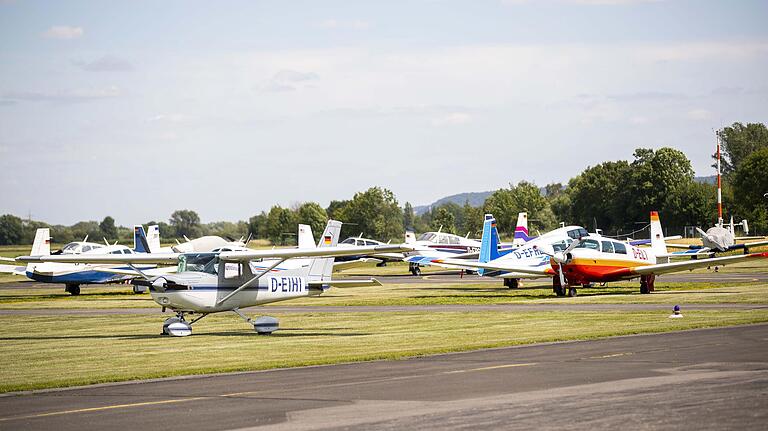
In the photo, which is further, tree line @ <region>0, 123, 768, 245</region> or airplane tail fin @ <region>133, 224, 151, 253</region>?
tree line @ <region>0, 123, 768, 245</region>

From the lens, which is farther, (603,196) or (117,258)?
(603,196)

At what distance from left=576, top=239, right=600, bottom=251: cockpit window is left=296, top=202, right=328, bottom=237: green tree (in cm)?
13538

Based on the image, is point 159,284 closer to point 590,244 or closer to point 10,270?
point 590,244

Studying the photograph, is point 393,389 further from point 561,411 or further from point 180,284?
Answer: point 180,284

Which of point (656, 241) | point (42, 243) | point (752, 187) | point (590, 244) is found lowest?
point (590, 244)

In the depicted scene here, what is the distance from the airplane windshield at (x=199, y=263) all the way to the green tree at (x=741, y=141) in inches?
6282

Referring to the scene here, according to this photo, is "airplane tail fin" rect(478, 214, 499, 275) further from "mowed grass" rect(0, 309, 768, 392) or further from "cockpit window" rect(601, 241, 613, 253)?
"mowed grass" rect(0, 309, 768, 392)

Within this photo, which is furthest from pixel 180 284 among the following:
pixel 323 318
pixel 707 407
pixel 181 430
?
pixel 707 407

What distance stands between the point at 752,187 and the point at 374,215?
63.0 meters

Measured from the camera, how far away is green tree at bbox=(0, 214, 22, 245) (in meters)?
172

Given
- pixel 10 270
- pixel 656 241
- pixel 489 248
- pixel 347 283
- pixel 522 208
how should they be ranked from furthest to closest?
pixel 522 208 → pixel 10 270 → pixel 656 241 → pixel 489 248 → pixel 347 283

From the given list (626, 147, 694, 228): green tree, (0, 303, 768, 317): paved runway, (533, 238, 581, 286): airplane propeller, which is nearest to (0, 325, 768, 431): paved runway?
(0, 303, 768, 317): paved runway

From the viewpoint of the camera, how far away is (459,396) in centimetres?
1402

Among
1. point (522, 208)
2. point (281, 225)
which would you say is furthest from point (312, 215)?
point (522, 208)
